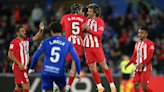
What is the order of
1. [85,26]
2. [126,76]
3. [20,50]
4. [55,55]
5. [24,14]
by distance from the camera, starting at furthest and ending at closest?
[24,14], [126,76], [20,50], [85,26], [55,55]

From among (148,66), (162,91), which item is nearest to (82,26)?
(148,66)

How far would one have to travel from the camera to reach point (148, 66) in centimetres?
711

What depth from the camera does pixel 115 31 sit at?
46.8 ft

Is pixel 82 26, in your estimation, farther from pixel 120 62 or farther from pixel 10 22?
pixel 10 22

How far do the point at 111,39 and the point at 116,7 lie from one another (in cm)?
370

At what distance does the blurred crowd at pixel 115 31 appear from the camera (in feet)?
41.8

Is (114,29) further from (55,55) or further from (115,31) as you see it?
(55,55)

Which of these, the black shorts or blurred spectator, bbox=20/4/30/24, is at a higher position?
blurred spectator, bbox=20/4/30/24

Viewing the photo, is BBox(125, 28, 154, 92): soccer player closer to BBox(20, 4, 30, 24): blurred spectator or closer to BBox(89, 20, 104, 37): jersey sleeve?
BBox(89, 20, 104, 37): jersey sleeve

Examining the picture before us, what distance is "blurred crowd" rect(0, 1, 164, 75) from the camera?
1273cm

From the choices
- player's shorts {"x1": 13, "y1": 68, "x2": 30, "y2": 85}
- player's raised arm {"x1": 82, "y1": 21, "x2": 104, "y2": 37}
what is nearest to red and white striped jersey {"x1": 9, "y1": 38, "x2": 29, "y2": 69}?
player's shorts {"x1": 13, "y1": 68, "x2": 30, "y2": 85}

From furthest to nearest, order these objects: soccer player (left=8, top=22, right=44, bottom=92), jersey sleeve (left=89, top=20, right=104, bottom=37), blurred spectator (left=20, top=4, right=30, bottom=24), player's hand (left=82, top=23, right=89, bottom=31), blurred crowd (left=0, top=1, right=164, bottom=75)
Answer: blurred spectator (left=20, top=4, right=30, bottom=24), blurred crowd (left=0, top=1, right=164, bottom=75), soccer player (left=8, top=22, right=44, bottom=92), jersey sleeve (left=89, top=20, right=104, bottom=37), player's hand (left=82, top=23, right=89, bottom=31)

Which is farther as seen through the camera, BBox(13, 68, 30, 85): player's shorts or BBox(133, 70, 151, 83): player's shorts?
BBox(133, 70, 151, 83): player's shorts

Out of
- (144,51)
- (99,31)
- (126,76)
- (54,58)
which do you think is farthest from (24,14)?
(54,58)
